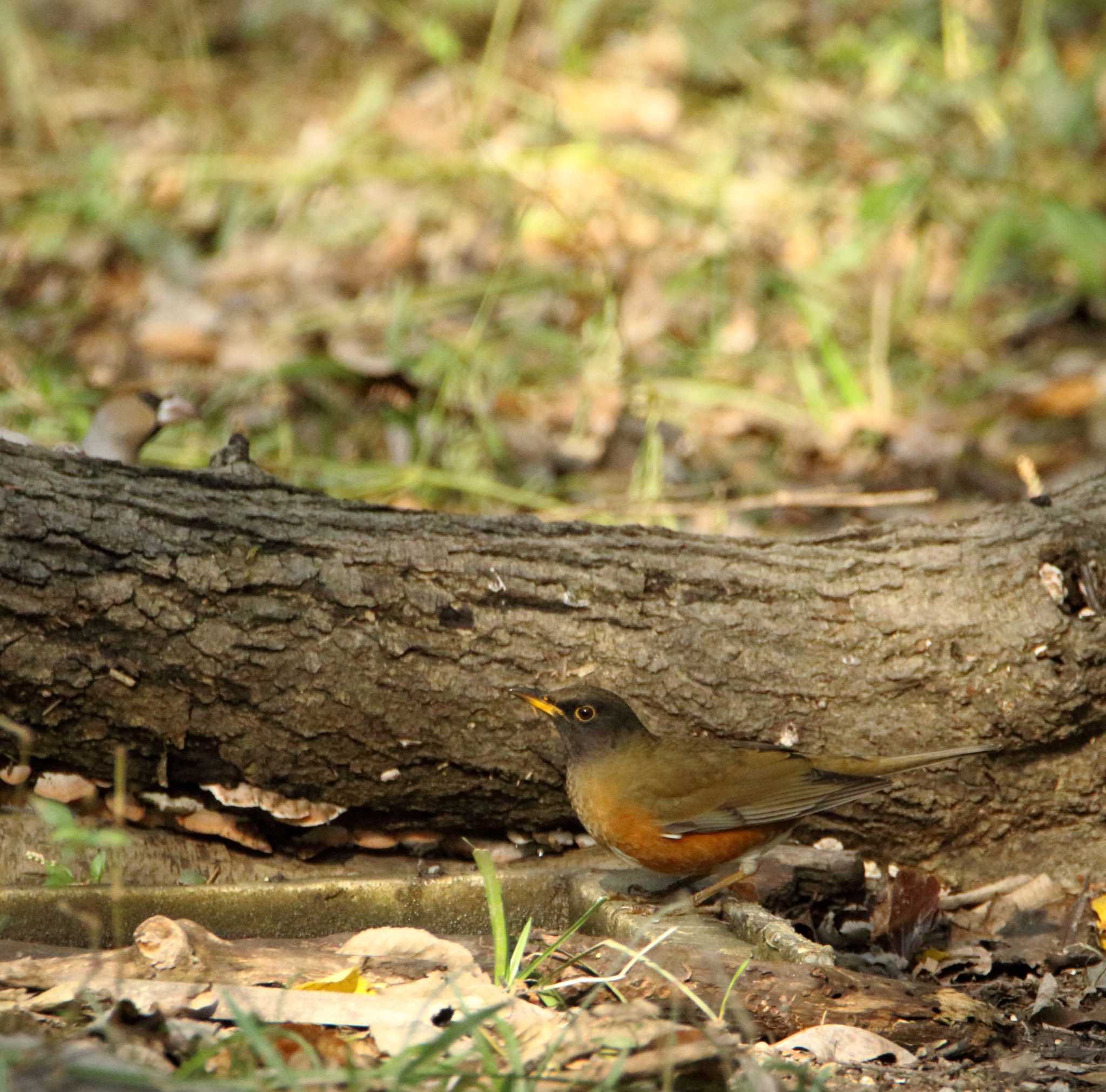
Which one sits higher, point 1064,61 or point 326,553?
point 1064,61

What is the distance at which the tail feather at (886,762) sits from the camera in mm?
3932

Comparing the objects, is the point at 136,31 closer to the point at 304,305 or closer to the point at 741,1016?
the point at 304,305

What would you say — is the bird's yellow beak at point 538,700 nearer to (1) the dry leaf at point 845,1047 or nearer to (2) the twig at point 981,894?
(1) the dry leaf at point 845,1047

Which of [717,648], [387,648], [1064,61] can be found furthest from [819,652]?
[1064,61]

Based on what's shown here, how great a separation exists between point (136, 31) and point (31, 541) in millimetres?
9294

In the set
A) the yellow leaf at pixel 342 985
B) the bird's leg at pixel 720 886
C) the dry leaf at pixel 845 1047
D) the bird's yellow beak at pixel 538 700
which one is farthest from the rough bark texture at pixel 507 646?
the dry leaf at pixel 845 1047

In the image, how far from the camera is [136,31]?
1159 cm

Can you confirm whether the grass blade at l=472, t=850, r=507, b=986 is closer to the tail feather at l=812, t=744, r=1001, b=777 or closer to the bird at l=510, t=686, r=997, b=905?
the bird at l=510, t=686, r=997, b=905

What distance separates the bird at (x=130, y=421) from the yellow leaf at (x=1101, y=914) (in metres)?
3.94

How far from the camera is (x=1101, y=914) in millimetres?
4012

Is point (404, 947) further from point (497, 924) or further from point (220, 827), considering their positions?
point (220, 827)

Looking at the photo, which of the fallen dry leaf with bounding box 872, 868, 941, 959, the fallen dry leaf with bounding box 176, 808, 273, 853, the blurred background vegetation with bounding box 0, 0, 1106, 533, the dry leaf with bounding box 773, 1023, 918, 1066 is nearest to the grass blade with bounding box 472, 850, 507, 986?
the dry leaf with bounding box 773, 1023, 918, 1066

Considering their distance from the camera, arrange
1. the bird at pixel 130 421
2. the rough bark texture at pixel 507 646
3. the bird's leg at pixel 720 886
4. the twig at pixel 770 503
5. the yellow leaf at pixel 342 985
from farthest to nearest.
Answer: the bird at pixel 130 421, the twig at pixel 770 503, the bird's leg at pixel 720 886, the rough bark texture at pixel 507 646, the yellow leaf at pixel 342 985

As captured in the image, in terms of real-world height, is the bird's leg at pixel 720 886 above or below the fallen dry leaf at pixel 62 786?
below
